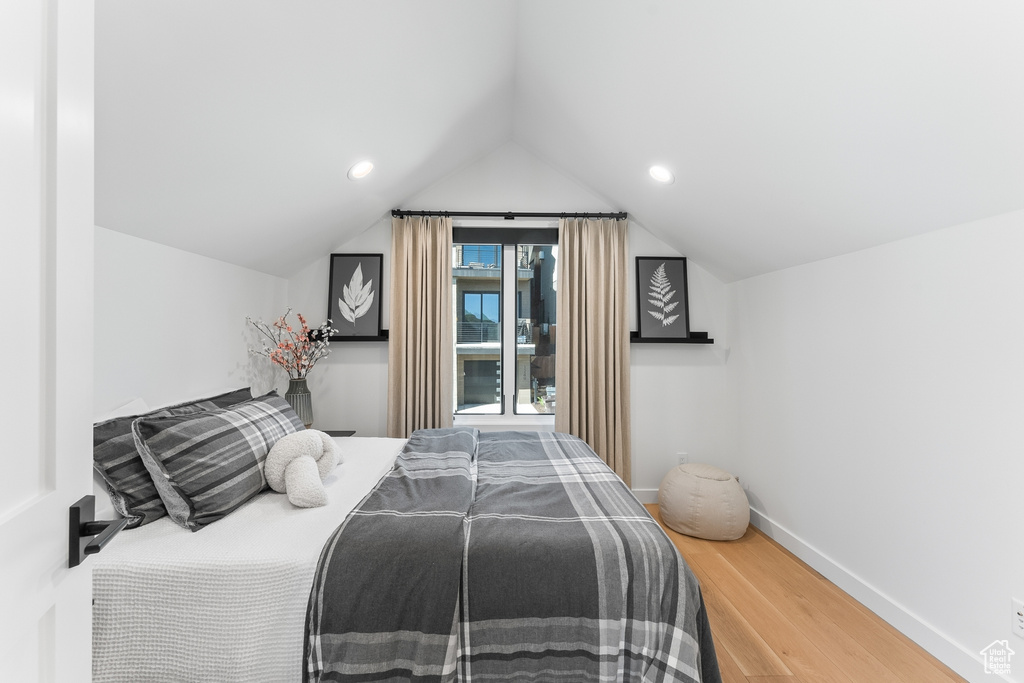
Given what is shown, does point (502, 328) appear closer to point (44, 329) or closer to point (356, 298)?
point (356, 298)

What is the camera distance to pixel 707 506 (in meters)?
2.72

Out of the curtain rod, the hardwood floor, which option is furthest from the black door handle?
the curtain rod

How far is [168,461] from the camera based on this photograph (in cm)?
146

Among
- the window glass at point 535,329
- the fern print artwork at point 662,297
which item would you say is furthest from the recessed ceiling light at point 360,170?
the fern print artwork at point 662,297

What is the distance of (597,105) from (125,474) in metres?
2.58

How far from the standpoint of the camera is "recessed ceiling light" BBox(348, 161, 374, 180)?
7.91 feet

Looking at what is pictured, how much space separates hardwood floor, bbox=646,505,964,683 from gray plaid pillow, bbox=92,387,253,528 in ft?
7.01

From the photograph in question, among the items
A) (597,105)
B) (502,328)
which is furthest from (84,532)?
(502,328)

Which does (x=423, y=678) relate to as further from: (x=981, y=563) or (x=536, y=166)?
(x=536, y=166)

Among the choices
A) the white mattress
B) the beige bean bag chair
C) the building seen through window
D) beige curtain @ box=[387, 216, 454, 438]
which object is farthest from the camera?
the building seen through window

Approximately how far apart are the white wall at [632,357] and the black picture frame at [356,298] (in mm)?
71

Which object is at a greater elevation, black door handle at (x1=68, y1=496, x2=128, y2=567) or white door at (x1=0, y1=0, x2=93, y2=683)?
white door at (x1=0, y1=0, x2=93, y2=683)

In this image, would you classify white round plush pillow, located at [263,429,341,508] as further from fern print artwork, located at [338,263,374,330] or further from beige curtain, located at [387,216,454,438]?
fern print artwork, located at [338,263,374,330]

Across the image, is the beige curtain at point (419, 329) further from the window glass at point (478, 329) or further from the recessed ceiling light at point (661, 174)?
the recessed ceiling light at point (661, 174)
